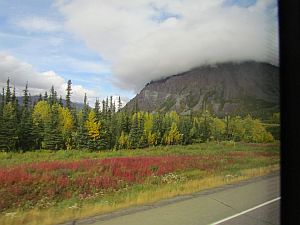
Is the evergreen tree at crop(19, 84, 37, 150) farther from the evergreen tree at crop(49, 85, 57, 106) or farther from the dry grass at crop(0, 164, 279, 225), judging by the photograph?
the dry grass at crop(0, 164, 279, 225)

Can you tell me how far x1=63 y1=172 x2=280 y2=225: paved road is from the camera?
4.11 meters

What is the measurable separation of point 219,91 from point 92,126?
7.09 ft

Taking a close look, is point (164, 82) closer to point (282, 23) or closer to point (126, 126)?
point (126, 126)

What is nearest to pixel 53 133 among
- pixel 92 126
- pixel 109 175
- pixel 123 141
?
pixel 92 126

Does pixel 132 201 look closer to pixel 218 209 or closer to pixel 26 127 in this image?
pixel 218 209

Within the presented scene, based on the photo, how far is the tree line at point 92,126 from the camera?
411 cm

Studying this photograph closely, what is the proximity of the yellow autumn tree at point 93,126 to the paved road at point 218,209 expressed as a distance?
102 centimetres

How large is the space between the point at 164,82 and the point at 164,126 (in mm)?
614

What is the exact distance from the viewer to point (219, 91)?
233 inches

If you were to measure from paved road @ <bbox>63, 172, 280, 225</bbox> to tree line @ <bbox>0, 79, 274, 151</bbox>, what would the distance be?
2.60 feet

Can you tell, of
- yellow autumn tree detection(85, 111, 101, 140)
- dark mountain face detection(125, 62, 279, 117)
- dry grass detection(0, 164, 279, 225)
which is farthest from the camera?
dark mountain face detection(125, 62, 279, 117)

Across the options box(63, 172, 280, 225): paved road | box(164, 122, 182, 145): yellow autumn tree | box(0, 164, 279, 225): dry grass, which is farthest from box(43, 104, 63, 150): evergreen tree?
box(164, 122, 182, 145): yellow autumn tree

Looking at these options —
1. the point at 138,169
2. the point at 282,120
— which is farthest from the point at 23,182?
the point at 282,120

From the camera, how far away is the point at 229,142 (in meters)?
6.29
